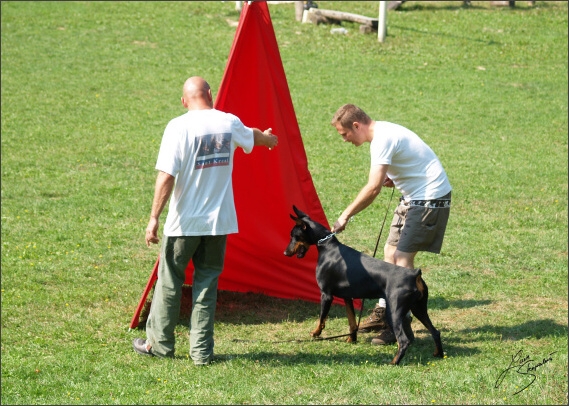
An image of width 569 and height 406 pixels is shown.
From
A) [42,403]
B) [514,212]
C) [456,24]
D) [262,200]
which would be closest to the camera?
[42,403]

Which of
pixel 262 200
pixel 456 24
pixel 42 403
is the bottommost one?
pixel 42 403

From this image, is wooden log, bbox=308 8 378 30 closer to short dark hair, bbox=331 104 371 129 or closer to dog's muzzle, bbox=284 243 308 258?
short dark hair, bbox=331 104 371 129

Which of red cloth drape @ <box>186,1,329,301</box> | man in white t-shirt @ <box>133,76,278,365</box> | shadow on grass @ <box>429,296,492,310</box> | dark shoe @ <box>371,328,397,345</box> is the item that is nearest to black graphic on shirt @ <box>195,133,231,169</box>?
man in white t-shirt @ <box>133,76,278,365</box>

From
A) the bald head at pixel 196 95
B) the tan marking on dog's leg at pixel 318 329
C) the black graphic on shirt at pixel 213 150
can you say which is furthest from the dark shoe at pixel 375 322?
the bald head at pixel 196 95

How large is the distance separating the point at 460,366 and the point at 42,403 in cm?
301

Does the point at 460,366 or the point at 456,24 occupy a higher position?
the point at 456,24

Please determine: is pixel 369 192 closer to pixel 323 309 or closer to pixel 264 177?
pixel 323 309

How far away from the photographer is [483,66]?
65.5 ft

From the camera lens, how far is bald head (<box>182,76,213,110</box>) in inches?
244

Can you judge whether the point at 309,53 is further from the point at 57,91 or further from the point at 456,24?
the point at 57,91

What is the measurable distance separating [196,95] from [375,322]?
8.54ft

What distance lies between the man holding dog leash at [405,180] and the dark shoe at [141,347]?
1.75 meters

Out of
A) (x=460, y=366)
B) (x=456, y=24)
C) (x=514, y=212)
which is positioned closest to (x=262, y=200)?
(x=460, y=366)

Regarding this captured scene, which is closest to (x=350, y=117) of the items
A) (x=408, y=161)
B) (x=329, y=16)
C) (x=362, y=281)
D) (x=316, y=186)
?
(x=408, y=161)
